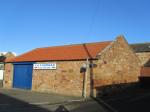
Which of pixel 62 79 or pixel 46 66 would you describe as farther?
pixel 46 66

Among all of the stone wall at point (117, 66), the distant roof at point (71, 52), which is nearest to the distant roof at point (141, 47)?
the stone wall at point (117, 66)

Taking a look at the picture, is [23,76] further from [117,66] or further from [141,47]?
[141,47]

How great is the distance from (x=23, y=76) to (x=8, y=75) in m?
3.28

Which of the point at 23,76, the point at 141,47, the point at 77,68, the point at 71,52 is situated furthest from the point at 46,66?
the point at 141,47

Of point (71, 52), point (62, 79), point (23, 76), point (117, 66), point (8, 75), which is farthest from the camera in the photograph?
point (8, 75)

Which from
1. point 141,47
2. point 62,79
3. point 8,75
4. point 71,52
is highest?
point 141,47

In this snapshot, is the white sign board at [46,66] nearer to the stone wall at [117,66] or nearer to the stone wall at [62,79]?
the stone wall at [62,79]

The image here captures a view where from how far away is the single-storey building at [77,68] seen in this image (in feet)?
94.5

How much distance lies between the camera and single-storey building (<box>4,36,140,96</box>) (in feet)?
94.5

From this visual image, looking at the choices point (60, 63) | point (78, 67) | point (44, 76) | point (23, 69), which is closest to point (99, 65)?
point (78, 67)

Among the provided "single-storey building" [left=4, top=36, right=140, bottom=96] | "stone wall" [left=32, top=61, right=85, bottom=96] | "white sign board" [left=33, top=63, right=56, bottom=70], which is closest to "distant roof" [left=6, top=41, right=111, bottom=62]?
"single-storey building" [left=4, top=36, right=140, bottom=96]

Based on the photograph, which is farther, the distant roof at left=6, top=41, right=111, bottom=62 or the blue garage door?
the blue garage door

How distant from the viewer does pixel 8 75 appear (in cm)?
3806

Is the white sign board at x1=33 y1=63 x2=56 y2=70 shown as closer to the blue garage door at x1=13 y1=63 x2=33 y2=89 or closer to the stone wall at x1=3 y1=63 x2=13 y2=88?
the blue garage door at x1=13 y1=63 x2=33 y2=89
